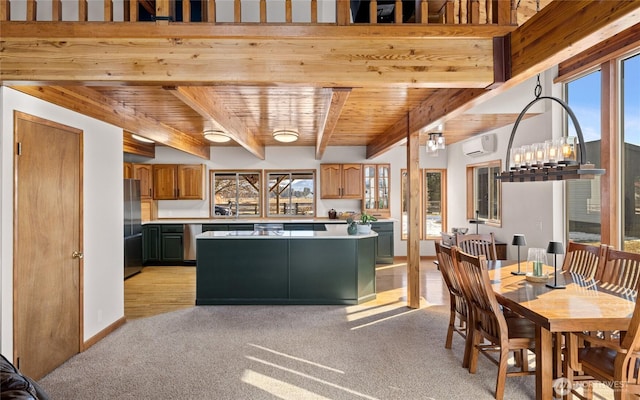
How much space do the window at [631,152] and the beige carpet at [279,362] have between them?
2.13 meters

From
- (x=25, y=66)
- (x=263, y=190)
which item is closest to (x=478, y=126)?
(x=263, y=190)

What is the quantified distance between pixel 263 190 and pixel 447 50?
6.17m

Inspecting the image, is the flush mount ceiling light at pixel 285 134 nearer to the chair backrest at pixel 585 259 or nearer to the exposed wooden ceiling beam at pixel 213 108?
the exposed wooden ceiling beam at pixel 213 108

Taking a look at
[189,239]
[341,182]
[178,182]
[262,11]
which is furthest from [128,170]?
[262,11]

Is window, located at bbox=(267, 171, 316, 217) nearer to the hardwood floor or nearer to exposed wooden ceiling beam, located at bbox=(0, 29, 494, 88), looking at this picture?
the hardwood floor

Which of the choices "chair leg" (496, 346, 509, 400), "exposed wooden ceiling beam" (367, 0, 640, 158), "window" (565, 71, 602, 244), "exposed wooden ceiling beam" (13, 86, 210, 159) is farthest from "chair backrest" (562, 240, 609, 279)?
"exposed wooden ceiling beam" (13, 86, 210, 159)

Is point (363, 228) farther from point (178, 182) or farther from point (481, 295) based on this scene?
point (178, 182)

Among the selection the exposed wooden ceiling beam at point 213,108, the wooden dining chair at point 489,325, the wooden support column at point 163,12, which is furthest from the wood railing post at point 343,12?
the wooden dining chair at point 489,325

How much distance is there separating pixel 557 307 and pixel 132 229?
21.9 feet

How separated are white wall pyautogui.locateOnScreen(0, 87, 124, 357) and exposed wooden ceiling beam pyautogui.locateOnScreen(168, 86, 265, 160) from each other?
1.13 m

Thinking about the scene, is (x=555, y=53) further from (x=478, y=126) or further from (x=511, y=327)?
(x=478, y=126)

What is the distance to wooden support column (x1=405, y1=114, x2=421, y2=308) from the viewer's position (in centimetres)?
475

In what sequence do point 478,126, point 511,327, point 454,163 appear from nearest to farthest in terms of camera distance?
point 511,327
point 478,126
point 454,163

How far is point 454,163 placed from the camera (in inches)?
309
